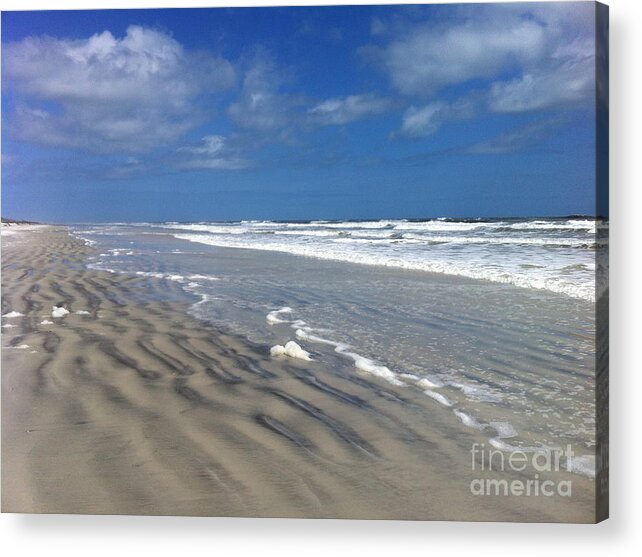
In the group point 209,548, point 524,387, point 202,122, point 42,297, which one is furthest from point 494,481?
point 42,297

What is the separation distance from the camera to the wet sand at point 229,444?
127 inches

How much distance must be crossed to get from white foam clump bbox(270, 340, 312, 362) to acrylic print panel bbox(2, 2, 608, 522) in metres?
0.02

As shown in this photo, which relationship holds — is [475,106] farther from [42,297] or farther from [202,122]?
[42,297]

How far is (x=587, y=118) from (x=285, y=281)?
4900 millimetres

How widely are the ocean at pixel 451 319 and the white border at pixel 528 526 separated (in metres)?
0.20

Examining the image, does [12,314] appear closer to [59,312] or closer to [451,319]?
[59,312]

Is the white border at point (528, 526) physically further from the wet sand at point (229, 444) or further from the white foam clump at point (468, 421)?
the white foam clump at point (468, 421)

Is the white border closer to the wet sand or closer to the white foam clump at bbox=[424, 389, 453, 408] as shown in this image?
the wet sand

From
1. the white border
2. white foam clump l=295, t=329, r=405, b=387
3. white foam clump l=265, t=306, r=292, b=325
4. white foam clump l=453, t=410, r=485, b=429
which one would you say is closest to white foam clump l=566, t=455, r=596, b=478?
the white border

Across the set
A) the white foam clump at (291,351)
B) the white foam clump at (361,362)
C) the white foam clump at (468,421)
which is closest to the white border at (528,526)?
the white foam clump at (468,421)

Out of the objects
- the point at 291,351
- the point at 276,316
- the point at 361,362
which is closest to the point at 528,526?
the point at 361,362

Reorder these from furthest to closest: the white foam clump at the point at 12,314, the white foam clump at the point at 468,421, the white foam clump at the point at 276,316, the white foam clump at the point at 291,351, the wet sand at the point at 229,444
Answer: the white foam clump at the point at 276,316
the white foam clump at the point at 12,314
the white foam clump at the point at 291,351
the white foam clump at the point at 468,421
the wet sand at the point at 229,444

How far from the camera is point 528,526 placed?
3215 mm

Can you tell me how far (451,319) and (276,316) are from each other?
155cm
